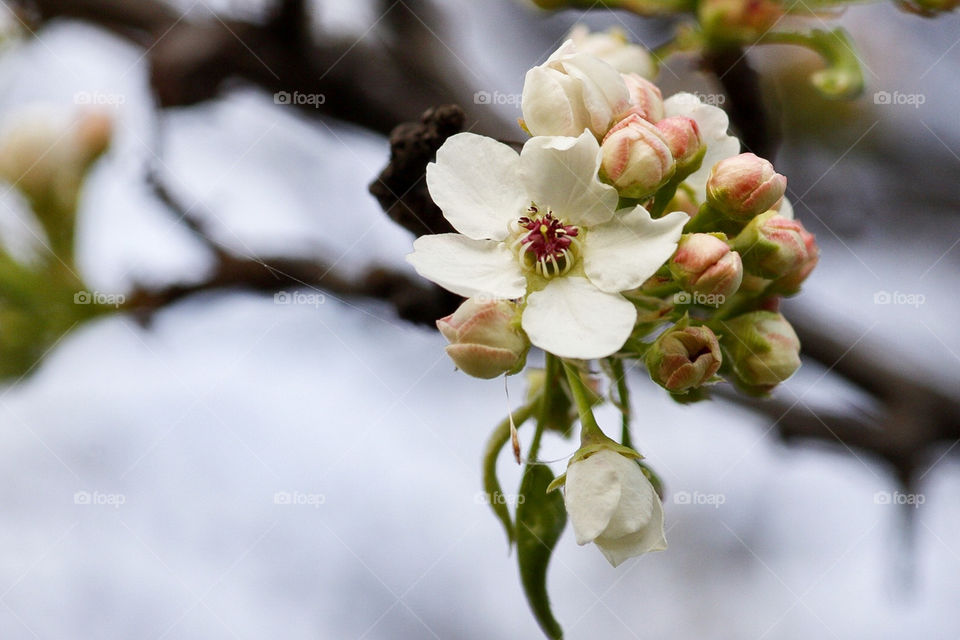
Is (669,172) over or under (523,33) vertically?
over

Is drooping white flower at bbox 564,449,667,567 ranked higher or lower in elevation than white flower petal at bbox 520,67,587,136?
lower

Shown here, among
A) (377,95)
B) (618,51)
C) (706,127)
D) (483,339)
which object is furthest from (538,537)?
(377,95)

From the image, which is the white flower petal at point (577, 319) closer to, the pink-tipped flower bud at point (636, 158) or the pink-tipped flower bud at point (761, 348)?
the pink-tipped flower bud at point (636, 158)

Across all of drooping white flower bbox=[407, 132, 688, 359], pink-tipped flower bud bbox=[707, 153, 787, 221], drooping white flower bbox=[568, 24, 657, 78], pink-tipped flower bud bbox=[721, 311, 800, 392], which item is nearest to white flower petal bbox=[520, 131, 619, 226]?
drooping white flower bbox=[407, 132, 688, 359]

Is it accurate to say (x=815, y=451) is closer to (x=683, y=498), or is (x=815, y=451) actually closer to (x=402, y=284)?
(x=683, y=498)

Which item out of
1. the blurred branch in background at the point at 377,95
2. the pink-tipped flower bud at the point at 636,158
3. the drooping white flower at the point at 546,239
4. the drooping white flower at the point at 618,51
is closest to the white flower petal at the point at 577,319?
the drooping white flower at the point at 546,239

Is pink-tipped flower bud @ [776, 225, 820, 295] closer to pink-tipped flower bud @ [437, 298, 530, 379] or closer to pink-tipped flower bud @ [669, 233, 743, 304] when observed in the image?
pink-tipped flower bud @ [669, 233, 743, 304]

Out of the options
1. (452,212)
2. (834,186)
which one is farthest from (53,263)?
(834,186)
